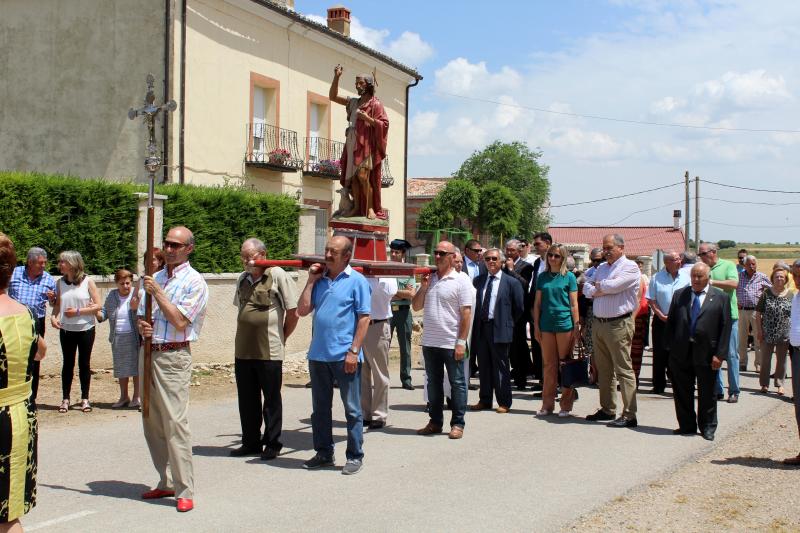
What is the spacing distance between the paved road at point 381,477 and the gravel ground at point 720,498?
185mm

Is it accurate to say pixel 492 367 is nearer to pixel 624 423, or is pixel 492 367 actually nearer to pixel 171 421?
pixel 624 423

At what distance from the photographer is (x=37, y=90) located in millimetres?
22234

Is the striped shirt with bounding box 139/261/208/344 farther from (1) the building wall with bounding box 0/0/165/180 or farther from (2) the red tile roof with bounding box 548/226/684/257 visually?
(2) the red tile roof with bounding box 548/226/684/257

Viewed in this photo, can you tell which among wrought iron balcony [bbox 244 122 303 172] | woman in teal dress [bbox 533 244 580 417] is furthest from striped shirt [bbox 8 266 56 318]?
wrought iron balcony [bbox 244 122 303 172]

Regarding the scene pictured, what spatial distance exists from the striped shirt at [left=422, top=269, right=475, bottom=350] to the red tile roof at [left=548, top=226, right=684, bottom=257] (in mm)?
56700

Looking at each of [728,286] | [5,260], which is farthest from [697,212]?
[5,260]

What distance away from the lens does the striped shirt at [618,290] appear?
388 inches

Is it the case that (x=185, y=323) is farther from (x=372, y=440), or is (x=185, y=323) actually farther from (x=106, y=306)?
(x=106, y=306)

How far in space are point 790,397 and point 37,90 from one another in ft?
60.5

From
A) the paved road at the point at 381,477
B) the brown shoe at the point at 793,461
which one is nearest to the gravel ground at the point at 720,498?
the brown shoe at the point at 793,461

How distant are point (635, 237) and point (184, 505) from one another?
6703 centimetres

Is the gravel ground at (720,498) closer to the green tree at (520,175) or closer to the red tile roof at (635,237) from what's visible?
the green tree at (520,175)

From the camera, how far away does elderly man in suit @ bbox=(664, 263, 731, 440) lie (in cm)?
931

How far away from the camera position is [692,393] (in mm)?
9492
